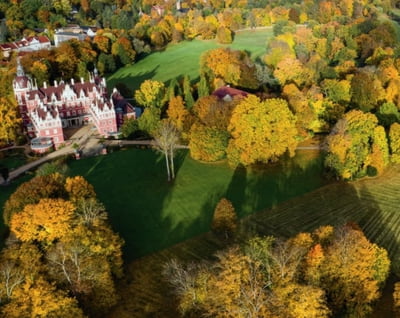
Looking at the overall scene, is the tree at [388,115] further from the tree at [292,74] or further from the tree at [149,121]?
the tree at [149,121]

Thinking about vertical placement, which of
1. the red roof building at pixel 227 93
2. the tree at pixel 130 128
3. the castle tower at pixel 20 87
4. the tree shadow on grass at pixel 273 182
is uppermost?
the castle tower at pixel 20 87

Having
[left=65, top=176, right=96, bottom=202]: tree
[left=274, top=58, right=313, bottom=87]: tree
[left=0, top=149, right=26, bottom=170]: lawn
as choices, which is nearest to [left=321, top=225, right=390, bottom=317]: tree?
[left=65, top=176, right=96, bottom=202]: tree

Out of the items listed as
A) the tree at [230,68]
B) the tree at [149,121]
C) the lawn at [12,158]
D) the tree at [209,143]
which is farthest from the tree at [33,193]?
the tree at [230,68]

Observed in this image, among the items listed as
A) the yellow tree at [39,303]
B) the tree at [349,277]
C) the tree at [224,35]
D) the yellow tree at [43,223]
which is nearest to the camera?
the yellow tree at [39,303]

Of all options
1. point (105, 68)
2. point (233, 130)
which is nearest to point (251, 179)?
point (233, 130)

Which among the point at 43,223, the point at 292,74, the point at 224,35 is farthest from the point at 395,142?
the point at 224,35

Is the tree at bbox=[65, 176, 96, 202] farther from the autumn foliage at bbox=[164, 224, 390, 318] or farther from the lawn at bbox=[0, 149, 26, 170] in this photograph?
the lawn at bbox=[0, 149, 26, 170]
